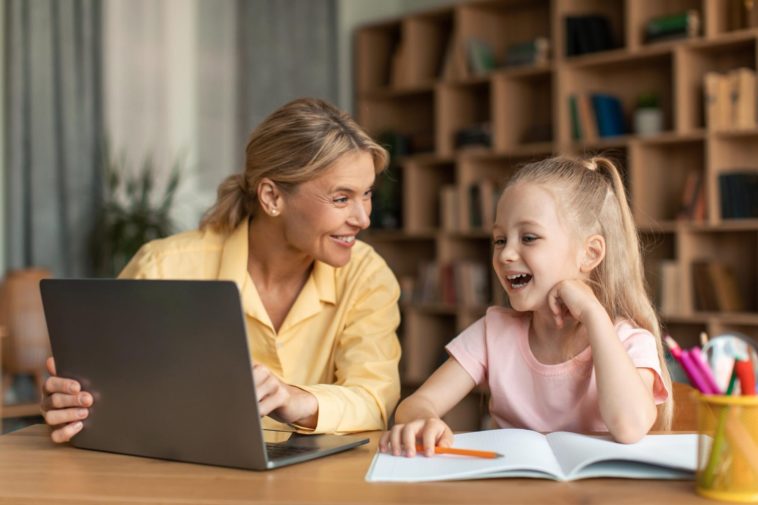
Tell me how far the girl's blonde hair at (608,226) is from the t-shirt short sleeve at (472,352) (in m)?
0.20

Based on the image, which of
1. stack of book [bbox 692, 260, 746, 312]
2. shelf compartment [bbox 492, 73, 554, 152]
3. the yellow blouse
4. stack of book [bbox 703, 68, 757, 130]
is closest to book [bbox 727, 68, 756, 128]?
stack of book [bbox 703, 68, 757, 130]

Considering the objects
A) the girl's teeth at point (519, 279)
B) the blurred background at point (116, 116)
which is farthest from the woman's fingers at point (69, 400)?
the blurred background at point (116, 116)

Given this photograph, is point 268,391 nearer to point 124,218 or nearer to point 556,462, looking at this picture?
point 556,462

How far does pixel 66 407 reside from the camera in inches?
50.8

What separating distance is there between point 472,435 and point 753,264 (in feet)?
10.8

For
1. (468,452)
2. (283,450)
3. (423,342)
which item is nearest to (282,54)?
(423,342)

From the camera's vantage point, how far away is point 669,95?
175 inches

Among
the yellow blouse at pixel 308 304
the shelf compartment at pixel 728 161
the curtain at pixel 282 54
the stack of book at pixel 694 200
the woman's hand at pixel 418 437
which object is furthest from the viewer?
the curtain at pixel 282 54

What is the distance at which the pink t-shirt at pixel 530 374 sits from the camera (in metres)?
1.42

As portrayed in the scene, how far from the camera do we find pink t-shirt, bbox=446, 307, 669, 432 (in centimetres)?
142

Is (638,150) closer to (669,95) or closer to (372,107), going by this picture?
(669,95)

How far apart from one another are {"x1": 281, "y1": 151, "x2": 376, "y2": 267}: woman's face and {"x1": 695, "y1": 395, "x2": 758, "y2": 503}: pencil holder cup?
95cm

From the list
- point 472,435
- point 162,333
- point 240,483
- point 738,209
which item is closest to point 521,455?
point 472,435

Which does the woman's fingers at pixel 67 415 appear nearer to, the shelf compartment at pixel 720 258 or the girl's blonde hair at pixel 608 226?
the girl's blonde hair at pixel 608 226
